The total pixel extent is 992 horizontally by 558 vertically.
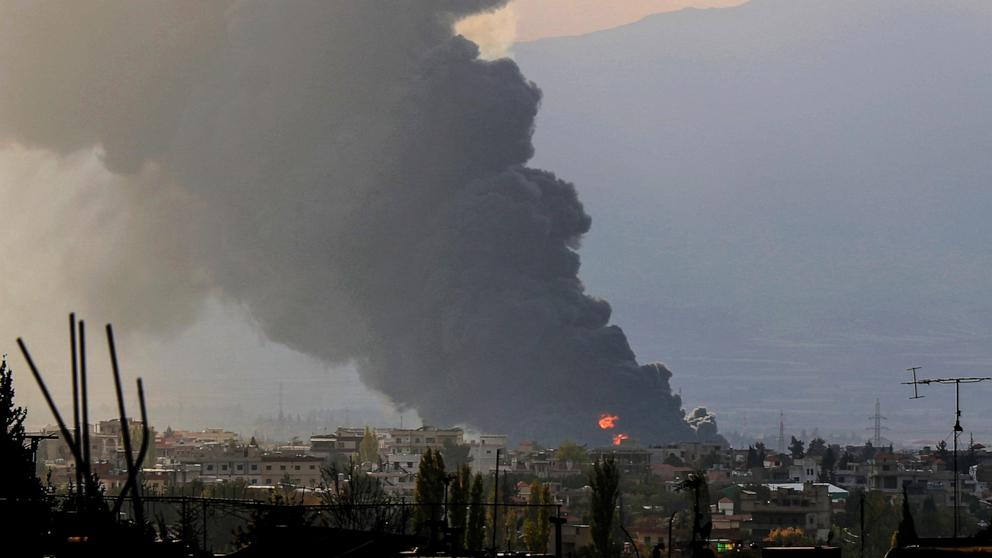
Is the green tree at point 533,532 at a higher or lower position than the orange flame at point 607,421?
lower

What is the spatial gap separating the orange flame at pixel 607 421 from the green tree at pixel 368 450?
21101 millimetres

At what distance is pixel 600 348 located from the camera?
601ft

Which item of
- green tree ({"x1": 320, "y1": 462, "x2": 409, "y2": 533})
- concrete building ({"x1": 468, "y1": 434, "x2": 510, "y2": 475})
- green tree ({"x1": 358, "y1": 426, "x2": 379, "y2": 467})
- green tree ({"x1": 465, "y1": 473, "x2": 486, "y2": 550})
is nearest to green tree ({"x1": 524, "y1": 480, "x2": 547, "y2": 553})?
green tree ({"x1": 465, "y1": 473, "x2": 486, "y2": 550})

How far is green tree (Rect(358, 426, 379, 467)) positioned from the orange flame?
2110 centimetres

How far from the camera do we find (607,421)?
628ft

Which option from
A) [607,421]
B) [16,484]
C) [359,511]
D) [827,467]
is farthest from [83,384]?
[607,421]

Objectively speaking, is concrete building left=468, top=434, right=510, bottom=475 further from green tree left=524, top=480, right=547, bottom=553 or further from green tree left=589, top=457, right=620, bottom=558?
green tree left=524, top=480, right=547, bottom=553

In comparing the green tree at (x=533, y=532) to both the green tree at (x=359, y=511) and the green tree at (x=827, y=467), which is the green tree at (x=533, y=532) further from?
the green tree at (x=827, y=467)

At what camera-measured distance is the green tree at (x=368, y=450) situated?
586ft

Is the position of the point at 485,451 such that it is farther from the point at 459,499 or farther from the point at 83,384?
the point at 83,384

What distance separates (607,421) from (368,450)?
23.6 m

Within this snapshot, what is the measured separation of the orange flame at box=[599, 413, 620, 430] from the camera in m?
191

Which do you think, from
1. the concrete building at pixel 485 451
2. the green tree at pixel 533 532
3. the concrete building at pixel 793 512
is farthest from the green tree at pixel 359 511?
the concrete building at pixel 485 451

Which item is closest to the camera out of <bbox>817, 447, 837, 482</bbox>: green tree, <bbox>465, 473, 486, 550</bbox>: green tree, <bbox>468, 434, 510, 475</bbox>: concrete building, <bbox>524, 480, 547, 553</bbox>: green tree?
<bbox>465, 473, 486, 550</bbox>: green tree
